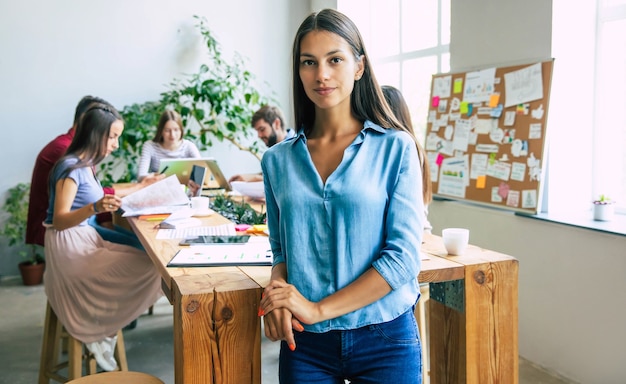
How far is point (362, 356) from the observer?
48.2 inches

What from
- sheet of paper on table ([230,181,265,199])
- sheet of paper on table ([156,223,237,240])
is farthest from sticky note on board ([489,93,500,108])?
sheet of paper on table ([156,223,237,240])

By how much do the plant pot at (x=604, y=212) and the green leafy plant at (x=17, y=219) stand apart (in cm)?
416

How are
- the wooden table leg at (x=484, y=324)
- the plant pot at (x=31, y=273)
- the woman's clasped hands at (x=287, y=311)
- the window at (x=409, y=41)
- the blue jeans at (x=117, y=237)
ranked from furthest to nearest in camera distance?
the plant pot at (x=31, y=273) → the window at (x=409, y=41) → the blue jeans at (x=117, y=237) → the wooden table leg at (x=484, y=324) → the woman's clasped hands at (x=287, y=311)

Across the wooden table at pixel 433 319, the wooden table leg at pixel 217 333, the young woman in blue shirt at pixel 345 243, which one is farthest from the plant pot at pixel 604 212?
the wooden table leg at pixel 217 333

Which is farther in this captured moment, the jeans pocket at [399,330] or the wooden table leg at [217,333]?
the wooden table leg at [217,333]

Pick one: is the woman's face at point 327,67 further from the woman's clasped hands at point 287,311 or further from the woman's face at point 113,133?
the woman's face at point 113,133

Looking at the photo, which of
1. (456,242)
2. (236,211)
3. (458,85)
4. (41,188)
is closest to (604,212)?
(458,85)

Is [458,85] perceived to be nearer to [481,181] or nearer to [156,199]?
[481,181]

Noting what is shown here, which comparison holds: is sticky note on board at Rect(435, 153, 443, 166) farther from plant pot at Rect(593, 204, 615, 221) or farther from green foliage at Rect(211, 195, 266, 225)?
green foliage at Rect(211, 195, 266, 225)

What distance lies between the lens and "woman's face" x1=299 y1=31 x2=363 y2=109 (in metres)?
1.25

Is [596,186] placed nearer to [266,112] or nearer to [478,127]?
[478,127]

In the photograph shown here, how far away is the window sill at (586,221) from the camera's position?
2.59m

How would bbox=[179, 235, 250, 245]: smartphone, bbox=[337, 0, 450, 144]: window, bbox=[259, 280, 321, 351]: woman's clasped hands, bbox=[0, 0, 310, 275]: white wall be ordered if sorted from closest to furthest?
1. bbox=[259, 280, 321, 351]: woman's clasped hands
2. bbox=[179, 235, 250, 245]: smartphone
3. bbox=[337, 0, 450, 144]: window
4. bbox=[0, 0, 310, 275]: white wall

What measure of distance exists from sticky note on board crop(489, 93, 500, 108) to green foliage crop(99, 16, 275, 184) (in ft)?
8.50
